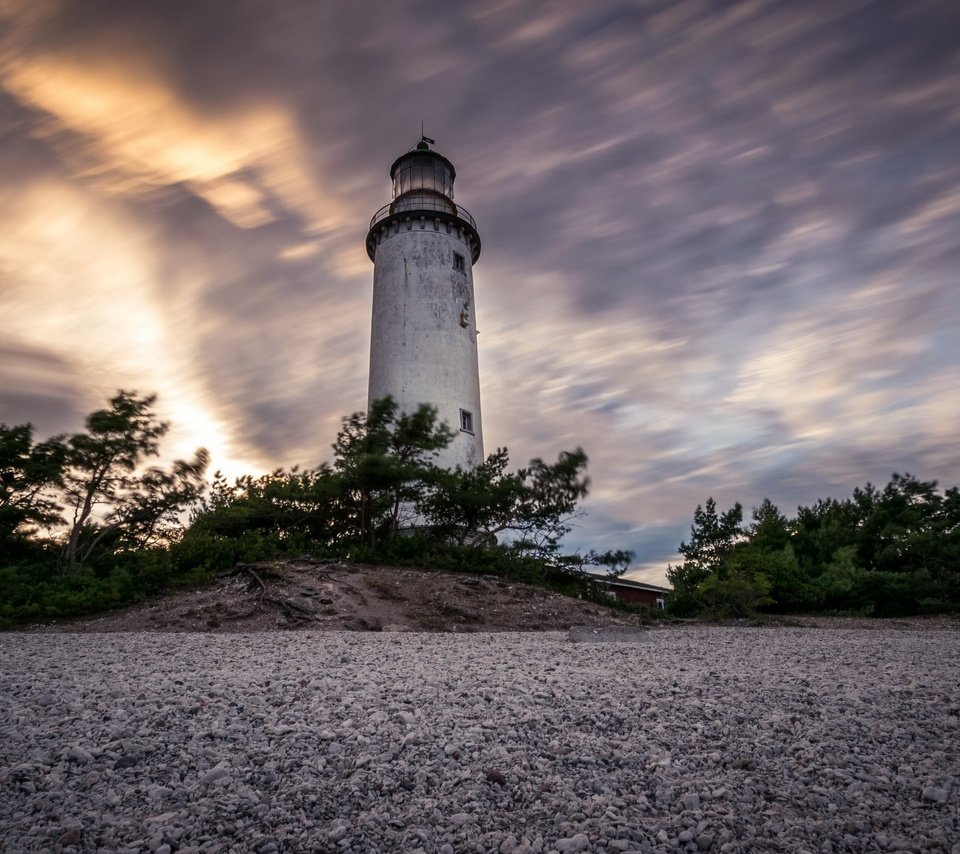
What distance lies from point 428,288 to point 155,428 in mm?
10492

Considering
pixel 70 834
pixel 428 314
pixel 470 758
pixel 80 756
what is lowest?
pixel 70 834

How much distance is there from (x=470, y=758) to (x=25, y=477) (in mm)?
12902

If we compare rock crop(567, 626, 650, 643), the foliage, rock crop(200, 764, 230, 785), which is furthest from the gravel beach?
the foliage

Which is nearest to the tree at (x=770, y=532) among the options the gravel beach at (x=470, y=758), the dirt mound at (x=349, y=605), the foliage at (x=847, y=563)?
the foliage at (x=847, y=563)

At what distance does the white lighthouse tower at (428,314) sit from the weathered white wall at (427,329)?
0.11ft

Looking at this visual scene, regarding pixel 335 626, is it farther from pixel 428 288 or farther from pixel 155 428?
pixel 428 288

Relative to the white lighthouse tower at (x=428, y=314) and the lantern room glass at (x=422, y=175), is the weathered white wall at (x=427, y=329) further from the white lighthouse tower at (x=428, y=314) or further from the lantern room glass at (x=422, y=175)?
the lantern room glass at (x=422, y=175)

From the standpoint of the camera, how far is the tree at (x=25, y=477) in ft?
41.0

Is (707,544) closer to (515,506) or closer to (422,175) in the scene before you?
(515,506)

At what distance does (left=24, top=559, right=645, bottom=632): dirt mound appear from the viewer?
9977 millimetres

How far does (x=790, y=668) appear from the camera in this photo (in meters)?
6.39

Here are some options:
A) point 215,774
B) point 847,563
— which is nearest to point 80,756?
point 215,774

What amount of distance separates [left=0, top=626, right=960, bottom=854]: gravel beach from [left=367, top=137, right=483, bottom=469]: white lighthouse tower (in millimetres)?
14577

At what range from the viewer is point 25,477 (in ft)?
41.4
